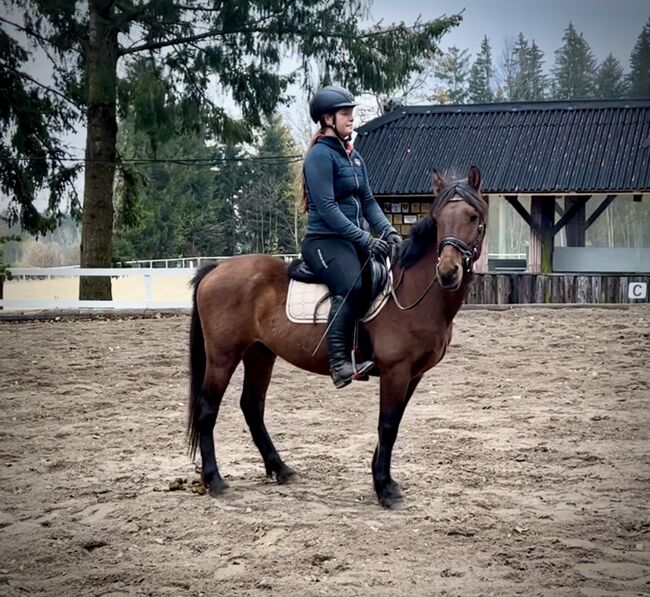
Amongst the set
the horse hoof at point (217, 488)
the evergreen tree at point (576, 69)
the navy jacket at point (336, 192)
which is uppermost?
the evergreen tree at point (576, 69)

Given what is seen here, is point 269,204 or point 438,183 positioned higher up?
point 269,204

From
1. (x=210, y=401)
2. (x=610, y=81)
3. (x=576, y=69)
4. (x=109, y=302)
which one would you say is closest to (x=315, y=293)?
(x=210, y=401)

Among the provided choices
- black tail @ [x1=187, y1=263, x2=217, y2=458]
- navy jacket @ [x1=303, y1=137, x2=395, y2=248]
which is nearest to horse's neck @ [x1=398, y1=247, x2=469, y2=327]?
navy jacket @ [x1=303, y1=137, x2=395, y2=248]

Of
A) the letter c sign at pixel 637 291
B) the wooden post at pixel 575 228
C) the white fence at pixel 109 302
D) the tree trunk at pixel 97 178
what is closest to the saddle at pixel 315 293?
the white fence at pixel 109 302

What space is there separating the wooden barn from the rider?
13.3 m

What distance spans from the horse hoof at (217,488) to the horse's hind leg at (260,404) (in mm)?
415

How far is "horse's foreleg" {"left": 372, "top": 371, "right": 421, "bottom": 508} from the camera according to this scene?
214 inches

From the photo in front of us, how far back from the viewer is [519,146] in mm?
20266

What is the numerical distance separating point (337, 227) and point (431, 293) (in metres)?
0.74

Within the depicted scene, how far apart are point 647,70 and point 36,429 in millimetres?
37402

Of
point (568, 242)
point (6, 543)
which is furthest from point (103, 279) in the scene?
point (6, 543)

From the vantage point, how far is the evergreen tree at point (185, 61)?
1847cm

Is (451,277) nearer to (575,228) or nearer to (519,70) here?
(575,228)

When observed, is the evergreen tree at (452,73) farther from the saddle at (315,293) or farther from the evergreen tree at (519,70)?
the saddle at (315,293)
